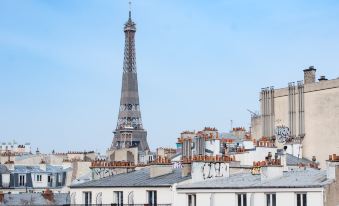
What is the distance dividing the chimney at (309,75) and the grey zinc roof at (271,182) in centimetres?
2708

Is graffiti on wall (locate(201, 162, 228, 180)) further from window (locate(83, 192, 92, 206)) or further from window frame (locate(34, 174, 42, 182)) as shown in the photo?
window frame (locate(34, 174, 42, 182))

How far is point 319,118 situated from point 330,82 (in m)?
2.97

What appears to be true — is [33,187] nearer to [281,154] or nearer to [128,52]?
[281,154]

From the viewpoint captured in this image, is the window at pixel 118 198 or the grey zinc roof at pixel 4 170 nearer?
the window at pixel 118 198

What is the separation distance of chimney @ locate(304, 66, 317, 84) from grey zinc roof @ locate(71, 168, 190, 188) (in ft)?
81.1

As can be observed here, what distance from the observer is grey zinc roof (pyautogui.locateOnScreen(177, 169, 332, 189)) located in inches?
1303

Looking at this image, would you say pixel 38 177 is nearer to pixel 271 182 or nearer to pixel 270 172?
pixel 270 172

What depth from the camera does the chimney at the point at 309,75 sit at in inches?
2522

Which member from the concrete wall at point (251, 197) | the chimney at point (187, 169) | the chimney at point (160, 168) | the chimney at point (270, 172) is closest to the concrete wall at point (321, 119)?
the chimney at point (160, 168)

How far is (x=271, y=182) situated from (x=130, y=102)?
477 feet

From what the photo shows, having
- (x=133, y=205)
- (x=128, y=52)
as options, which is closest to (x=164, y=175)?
(x=133, y=205)

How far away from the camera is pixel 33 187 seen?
68.8 metres

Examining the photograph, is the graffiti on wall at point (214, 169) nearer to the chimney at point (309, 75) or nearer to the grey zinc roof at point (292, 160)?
the grey zinc roof at point (292, 160)

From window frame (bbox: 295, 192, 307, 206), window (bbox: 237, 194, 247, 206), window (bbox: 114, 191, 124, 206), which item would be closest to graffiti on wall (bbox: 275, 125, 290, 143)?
window (bbox: 114, 191, 124, 206)
